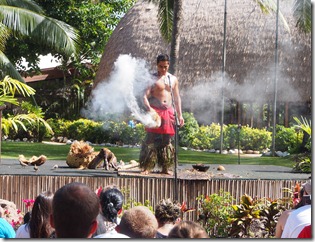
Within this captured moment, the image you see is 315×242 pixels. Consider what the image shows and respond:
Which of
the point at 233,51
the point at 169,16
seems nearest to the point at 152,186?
the point at 169,16

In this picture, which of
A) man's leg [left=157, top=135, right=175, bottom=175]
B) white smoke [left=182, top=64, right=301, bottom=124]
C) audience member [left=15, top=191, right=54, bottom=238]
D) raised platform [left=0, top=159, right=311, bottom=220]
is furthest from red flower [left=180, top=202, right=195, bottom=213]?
white smoke [left=182, top=64, right=301, bottom=124]

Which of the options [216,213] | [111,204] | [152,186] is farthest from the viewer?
[152,186]

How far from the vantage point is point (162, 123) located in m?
8.63

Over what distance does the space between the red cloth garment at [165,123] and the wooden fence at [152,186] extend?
2.47 ft

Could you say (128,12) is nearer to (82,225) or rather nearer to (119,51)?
(119,51)

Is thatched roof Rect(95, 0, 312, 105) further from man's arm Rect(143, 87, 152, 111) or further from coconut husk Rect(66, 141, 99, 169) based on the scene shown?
man's arm Rect(143, 87, 152, 111)

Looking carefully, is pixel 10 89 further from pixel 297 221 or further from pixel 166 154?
pixel 297 221

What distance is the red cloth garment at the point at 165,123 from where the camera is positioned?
28.2 feet

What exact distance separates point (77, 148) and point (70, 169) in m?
0.48

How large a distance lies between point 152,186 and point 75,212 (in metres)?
5.30

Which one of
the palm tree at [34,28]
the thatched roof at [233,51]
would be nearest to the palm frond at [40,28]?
the palm tree at [34,28]

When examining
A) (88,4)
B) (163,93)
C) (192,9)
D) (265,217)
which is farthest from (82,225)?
(192,9)

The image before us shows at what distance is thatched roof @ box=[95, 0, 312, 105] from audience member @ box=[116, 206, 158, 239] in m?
17.4

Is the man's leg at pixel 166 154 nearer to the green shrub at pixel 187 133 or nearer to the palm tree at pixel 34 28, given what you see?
the palm tree at pixel 34 28
